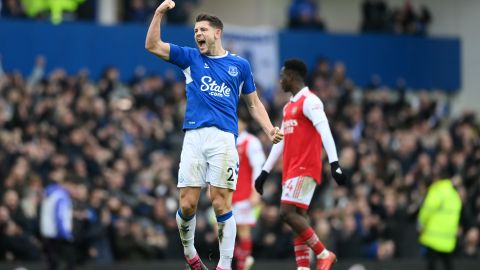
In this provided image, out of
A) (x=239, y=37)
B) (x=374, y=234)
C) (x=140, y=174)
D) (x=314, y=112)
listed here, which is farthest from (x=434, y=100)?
(x=314, y=112)

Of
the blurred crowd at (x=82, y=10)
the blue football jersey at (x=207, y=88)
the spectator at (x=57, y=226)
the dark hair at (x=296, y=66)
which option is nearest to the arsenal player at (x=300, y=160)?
the dark hair at (x=296, y=66)

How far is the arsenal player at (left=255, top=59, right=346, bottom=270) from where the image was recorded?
15258mm

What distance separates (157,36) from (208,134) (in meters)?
1.26

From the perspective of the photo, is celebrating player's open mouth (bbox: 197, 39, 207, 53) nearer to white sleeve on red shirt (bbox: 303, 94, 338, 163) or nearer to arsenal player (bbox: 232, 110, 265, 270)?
white sleeve on red shirt (bbox: 303, 94, 338, 163)

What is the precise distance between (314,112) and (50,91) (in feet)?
33.8

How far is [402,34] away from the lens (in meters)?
33.6

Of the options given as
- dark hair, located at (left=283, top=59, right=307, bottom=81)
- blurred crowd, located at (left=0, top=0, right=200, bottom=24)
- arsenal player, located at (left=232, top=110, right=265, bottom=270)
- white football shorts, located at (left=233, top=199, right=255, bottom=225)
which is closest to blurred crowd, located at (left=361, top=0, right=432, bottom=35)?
blurred crowd, located at (left=0, top=0, right=200, bottom=24)

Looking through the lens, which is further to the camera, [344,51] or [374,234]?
[344,51]

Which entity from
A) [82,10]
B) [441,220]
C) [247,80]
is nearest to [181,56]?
[247,80]

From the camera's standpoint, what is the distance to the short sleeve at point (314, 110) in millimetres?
15195

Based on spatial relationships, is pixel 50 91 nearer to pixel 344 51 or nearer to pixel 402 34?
pixel 344 51

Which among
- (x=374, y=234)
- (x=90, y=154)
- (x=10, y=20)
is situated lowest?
(x=374, y=234)

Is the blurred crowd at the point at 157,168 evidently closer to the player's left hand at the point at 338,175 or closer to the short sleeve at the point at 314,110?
the short sleeve at the point at 314,110

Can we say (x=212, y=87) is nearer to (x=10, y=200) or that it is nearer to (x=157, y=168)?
(x=10, y=200)
